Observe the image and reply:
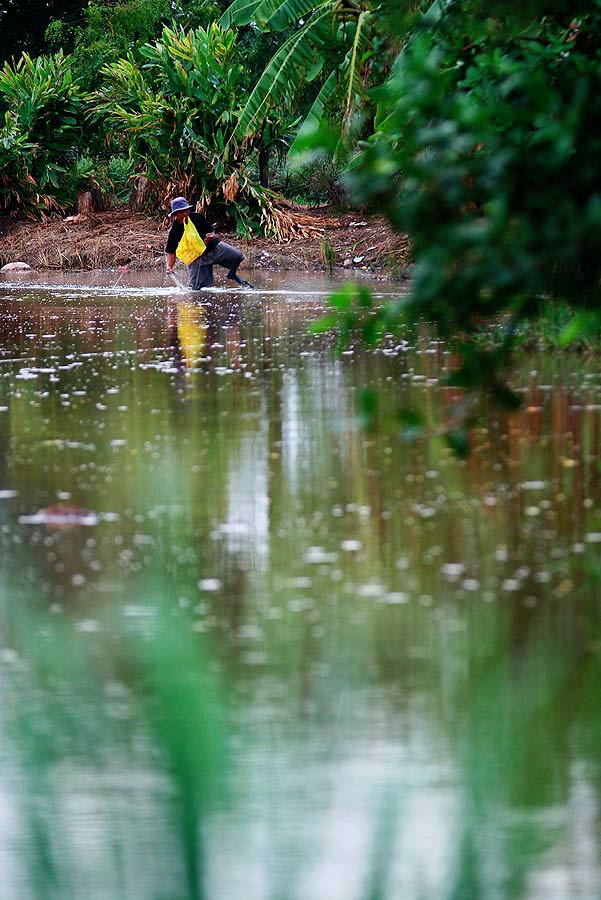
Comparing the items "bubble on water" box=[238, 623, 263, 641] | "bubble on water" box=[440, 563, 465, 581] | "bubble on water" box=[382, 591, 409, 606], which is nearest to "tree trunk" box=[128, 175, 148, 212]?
"bubble on water" box=[440, 563, 465, 581]

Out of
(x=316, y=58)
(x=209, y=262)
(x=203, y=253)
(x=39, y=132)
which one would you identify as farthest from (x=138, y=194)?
(x=316, y=58)

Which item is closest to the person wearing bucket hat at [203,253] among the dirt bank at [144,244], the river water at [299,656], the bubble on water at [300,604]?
the dirt bank at [144,244]

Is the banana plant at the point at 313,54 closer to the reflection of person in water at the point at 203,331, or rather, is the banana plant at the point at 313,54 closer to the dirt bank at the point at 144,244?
the reflection of person in water at the point at 203,331

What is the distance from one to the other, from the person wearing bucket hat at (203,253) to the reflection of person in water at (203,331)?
1.47 metres

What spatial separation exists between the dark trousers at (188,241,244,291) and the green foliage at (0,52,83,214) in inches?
374

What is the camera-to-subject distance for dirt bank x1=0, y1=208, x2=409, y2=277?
2355 cm

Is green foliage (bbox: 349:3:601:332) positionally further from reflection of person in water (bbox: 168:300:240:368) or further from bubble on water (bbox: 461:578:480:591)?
reflection of person in water (bbox: 168:300:240:368)

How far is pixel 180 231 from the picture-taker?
18156 millimetres

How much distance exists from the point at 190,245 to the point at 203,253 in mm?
365

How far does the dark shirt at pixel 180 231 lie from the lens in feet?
59.1

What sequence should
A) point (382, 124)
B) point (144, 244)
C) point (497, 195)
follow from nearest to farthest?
point (497, 195)
point (382, 124)
point (144, 244)

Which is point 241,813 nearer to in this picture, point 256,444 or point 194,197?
point 256,444

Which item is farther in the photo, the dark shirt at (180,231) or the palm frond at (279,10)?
the dark shirt at (180,231)

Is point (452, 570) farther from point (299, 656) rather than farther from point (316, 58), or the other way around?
point (316, 58)
